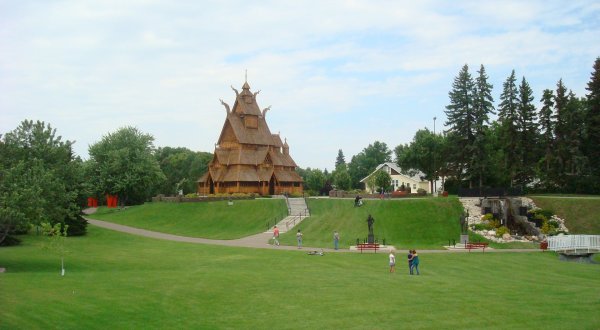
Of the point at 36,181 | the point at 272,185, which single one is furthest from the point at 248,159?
the point at 36,181

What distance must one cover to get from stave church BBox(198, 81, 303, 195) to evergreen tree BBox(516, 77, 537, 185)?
30760 millimetres

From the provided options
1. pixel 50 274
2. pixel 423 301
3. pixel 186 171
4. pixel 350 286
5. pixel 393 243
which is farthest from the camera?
pixel 186 171

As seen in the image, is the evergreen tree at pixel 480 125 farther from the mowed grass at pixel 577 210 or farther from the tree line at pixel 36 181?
the tree line at pixel 36 181

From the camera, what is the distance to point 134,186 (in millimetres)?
82125

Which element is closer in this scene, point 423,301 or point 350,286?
point 423,301

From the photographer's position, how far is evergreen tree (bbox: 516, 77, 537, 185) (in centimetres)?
6494

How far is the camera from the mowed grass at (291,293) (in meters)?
19.8

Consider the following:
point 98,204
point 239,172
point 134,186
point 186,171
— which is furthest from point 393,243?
point 186,171

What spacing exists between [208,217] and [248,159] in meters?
16.3

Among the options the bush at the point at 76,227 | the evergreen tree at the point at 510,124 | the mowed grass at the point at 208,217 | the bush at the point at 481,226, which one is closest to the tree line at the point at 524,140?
the evergreen tree at the point at 510,124

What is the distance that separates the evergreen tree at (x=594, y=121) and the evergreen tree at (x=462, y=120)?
12278 mm

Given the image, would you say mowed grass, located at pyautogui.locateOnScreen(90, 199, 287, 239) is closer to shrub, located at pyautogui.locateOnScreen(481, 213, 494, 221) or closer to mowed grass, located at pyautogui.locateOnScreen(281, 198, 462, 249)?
mowed grass, located at pyautogui.locateOnScreen(281, 198, 462, 249)

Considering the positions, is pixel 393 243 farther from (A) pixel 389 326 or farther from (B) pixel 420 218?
(A) pixel 389 326

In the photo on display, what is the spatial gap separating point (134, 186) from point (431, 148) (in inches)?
1717
